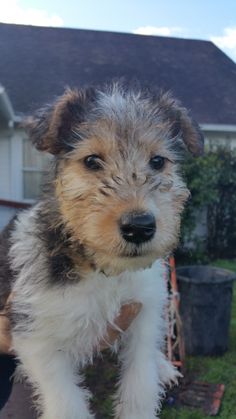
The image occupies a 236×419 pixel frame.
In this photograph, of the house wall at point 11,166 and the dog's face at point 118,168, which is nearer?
the dog's face at point 118,168

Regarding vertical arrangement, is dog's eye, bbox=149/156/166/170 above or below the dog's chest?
above

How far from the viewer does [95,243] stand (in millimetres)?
2865

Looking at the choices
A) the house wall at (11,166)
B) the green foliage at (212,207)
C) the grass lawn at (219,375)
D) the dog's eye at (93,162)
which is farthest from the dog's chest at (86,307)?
the house wall at (11,166)

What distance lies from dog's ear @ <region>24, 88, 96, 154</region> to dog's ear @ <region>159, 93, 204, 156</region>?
491 mm

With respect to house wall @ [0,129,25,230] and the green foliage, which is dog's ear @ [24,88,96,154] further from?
house wall @ [0,129,25,230]

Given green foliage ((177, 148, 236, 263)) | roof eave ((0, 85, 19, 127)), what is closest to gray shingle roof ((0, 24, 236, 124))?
roof eave ((0, 85, 19, 127))

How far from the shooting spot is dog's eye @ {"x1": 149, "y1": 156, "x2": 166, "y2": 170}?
10.7 feet

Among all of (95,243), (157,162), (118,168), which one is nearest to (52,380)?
(95,243)

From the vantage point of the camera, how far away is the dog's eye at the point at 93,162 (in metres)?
3.13

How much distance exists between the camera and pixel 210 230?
48.0 feet

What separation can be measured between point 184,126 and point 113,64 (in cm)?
1753

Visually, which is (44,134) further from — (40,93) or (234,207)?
(40,93)

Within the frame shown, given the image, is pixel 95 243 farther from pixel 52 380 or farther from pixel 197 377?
pixel 197 377

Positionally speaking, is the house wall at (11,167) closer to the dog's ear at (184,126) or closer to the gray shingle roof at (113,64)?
the gray shingle roof at (113,64)
